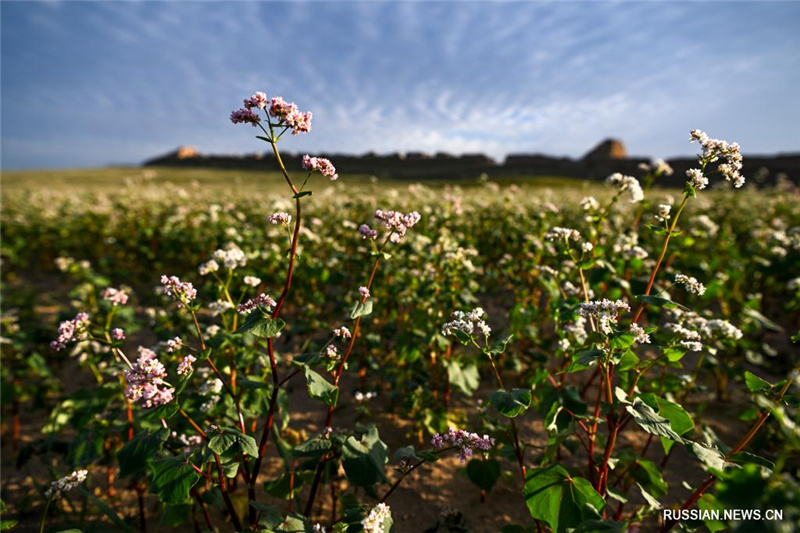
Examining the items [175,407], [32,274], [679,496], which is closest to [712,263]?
[679,496]

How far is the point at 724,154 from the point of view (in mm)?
2193

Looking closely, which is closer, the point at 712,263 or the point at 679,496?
the point at 679,496

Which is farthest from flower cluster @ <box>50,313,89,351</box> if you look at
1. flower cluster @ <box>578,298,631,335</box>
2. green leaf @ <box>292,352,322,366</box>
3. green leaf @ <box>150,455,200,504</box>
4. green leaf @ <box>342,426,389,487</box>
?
flower cluster @ <box>578,298,631,335</box>

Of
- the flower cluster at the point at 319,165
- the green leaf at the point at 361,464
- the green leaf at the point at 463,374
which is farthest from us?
the green leaf at the point at 463,374

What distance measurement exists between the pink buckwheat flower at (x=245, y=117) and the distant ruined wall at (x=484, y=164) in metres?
47.3

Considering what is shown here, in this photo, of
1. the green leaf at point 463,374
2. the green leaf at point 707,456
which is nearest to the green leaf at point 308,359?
the green leaf at point 463,374

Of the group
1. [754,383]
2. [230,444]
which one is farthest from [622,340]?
[230,444]

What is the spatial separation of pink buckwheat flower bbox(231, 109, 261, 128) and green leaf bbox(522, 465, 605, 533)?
2253 mm

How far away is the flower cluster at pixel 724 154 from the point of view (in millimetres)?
2178

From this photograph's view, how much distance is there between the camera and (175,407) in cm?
188

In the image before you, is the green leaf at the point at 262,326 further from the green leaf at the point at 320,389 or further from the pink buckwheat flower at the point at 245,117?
the pink buckwheat flower at the point at 245,117

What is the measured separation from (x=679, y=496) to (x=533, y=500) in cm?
225

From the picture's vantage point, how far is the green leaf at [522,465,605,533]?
188 centimetres

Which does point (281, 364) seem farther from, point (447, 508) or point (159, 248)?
point (159, 248)
